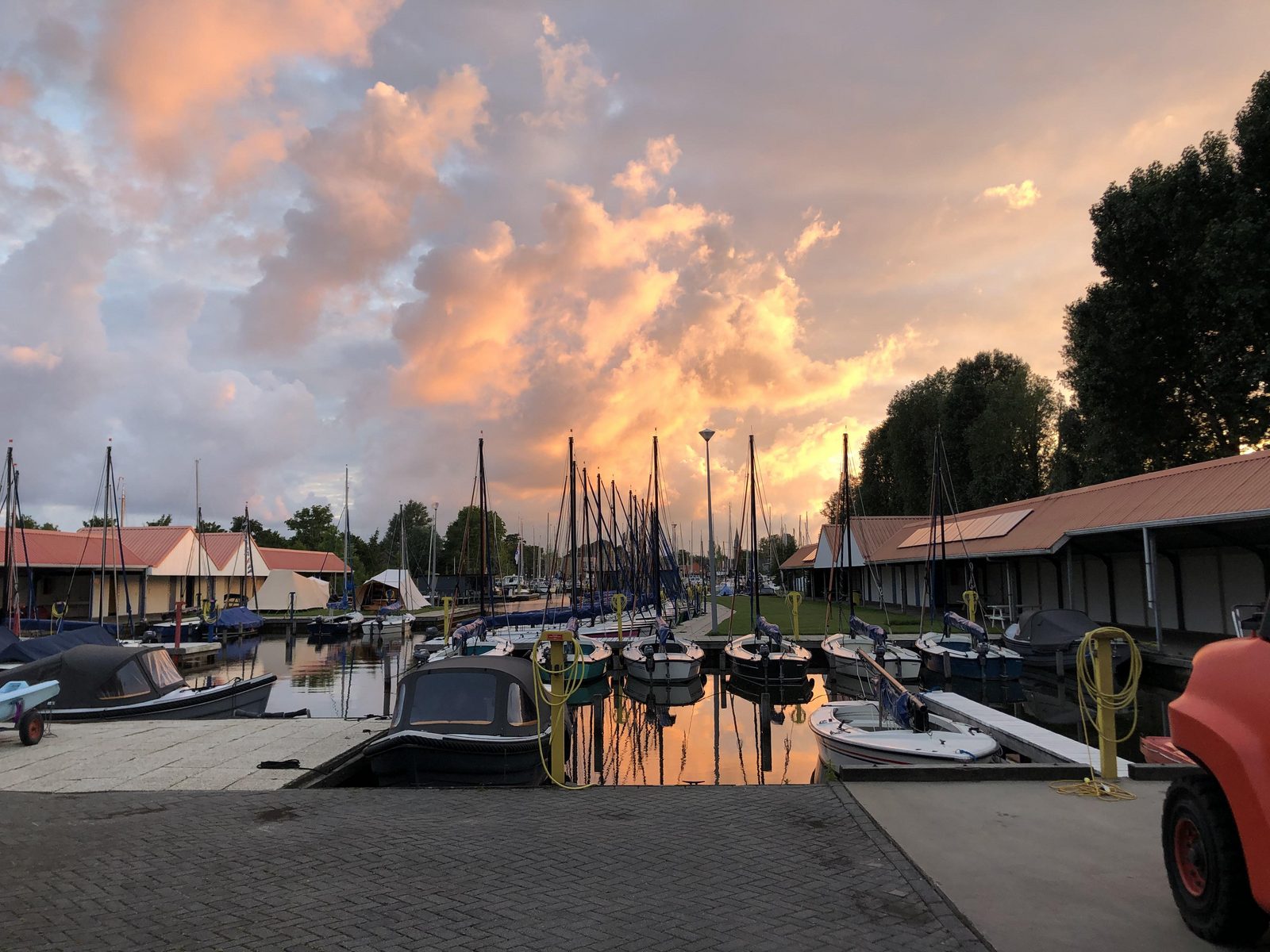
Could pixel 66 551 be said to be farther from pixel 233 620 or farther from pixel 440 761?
pixel 440 761

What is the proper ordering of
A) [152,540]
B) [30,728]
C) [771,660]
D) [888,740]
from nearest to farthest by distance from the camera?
[888,740] → [30,728] → [771,660] → [152,540]

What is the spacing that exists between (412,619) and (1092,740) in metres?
48.1

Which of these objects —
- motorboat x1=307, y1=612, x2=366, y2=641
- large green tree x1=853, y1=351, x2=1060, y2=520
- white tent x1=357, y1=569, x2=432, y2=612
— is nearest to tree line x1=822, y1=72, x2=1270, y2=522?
large green tree x1=853, y1=351, x2=1060, y2=520

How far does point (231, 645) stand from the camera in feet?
151

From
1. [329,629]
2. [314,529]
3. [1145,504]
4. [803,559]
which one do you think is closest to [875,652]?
[1145,504]

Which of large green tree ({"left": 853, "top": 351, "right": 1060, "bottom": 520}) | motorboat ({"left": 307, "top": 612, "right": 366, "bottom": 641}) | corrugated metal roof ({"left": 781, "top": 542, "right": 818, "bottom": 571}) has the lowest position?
Result: motorboat ({"left": 307, "top": 612, "right": 366, "bottom": 641})

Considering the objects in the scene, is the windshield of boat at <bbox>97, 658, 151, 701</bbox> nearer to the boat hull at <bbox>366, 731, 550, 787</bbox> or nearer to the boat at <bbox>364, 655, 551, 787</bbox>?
the boat at <bbox>364, 655, 551, 787</bbox>

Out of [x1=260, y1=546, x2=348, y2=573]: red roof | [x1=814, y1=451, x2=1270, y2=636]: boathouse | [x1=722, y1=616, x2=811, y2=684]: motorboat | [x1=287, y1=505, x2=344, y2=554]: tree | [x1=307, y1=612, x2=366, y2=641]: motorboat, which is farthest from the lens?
[x1=287, y1=505, x2=344, y2=554]: tree

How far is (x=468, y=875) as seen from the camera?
692 cm

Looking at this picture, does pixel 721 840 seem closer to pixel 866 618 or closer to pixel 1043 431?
pixel 866 618

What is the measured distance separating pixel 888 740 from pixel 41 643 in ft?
89.9

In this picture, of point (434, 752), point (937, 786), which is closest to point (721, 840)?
point (937, 786)

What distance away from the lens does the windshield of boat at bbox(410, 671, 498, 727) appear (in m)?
12.9

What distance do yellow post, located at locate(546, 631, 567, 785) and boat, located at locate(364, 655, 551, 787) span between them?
4.41 feet
